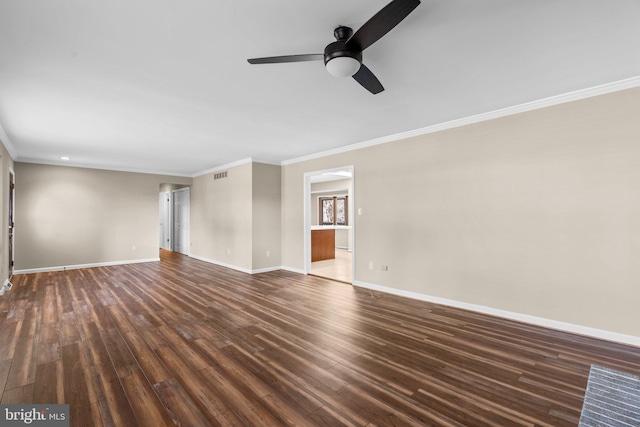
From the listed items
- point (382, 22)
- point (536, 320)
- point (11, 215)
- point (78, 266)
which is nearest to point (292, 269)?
point (536, 320)

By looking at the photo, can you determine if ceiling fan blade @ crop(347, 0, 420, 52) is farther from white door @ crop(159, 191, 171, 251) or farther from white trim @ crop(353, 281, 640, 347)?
white door @ crop(159, 191, 171, 251)

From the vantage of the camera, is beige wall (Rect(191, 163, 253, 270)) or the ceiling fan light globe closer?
the ceiling fan light globe

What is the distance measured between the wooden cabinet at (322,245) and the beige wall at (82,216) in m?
4.30

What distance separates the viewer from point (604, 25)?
76.0 inches

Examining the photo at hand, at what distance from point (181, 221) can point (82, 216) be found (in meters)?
2.78

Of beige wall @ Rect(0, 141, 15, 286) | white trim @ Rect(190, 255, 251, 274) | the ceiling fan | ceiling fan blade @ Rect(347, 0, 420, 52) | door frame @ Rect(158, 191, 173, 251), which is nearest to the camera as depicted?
ceiling fan blade @ Rect(347, 0, 420, 52)

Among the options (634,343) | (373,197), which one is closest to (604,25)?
(634,343)

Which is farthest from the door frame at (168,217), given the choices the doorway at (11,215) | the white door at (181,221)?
the doorway at (11,215)

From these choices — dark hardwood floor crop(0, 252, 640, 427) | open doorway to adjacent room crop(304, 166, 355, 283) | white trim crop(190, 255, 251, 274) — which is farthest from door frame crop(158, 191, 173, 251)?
dark hardwood floor crop(0, 252, 640, 427)

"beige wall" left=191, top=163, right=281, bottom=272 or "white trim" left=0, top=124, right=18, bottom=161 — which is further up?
"white trim" left=0, top=124, right=18, bottom=161

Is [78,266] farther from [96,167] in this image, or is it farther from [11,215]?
[96,167]

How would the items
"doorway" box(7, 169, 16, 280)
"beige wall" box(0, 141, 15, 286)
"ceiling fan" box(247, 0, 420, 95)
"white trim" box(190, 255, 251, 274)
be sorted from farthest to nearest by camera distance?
"white trim" box(190, 255, 251, 274), "doorway" box(7, 169, 16, 280), "beige wall" box(0, 141, 15, 286), "ceiling fan" box(247, 0, 420, 95)

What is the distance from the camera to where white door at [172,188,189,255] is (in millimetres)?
8914

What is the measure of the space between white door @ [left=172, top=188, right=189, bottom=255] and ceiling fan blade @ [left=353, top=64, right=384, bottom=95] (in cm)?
788
